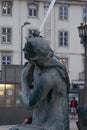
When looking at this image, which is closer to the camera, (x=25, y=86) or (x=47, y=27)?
(x=25, y=86)

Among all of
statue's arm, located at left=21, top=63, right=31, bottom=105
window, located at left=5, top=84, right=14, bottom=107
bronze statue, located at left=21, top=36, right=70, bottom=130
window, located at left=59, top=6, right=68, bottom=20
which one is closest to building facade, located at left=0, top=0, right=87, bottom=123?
window, located at left=59, top=6, right=68, bottom=20

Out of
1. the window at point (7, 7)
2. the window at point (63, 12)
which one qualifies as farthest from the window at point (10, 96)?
the window at point (63, 12)

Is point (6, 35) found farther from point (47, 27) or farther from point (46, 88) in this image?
point (46, 88)

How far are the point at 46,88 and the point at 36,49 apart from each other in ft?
0.95

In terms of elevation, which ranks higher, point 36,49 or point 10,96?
point 36,49

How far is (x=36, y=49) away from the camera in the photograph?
144 inches

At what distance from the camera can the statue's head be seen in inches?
144

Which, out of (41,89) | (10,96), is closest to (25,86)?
(41,89)

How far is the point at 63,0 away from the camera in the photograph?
2073 inches

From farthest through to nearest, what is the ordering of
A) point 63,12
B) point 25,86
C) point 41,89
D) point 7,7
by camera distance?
point 63,12, point 7,7, point 25,86, point 41,89

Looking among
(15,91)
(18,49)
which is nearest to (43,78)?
(15,91)

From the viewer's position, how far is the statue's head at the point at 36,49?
3654 mm

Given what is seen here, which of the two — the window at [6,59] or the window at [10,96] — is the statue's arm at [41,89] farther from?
the window at [6,59]

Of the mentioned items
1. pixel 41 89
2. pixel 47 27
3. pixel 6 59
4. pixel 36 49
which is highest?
pixel 47 27
